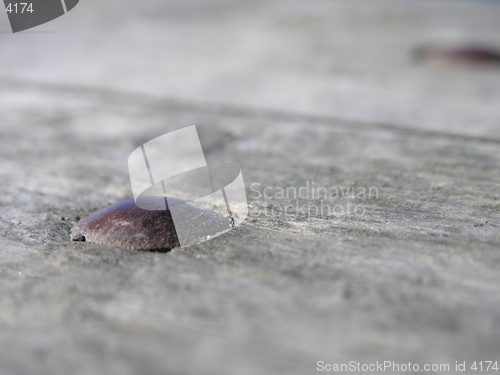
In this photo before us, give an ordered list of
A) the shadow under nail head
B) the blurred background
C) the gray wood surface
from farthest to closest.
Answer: the blurred background → the shadow under nail head → the gray wood surface

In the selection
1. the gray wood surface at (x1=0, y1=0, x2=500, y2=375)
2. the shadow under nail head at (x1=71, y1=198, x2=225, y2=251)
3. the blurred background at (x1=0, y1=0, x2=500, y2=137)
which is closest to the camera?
the gray wood surface at (x1=0, y1=0, x2=500, y2=375)

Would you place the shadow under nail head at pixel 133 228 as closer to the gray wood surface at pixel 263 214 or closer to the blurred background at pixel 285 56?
the gray wood surface at pixel 263 214

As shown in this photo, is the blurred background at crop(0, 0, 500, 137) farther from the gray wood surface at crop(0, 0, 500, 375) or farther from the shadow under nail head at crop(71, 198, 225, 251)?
the shadow under nail head at crop(71, 198, 225, 251)

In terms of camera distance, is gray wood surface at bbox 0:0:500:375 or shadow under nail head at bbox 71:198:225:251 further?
shadow under nail head at bbox 71:198:225:251

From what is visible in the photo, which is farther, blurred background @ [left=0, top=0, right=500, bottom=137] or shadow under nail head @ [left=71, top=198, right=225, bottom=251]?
blurred background @ [left=0, top=0, right=500, bottom=137]

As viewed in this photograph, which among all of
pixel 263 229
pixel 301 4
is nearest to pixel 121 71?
pixel 263 229

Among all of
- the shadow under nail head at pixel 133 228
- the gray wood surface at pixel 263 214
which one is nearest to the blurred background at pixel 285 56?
the gray wood surface at pixel 263 214

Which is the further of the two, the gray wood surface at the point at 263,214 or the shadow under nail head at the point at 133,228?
the shadow under nail head at the point at 133,228

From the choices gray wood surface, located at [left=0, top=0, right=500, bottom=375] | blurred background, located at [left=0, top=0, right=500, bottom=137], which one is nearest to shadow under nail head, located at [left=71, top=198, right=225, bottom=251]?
gray wood surface, located at [left=0, top=0, right=500, bottom=375]

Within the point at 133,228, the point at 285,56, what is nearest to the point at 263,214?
the point at 133,228
